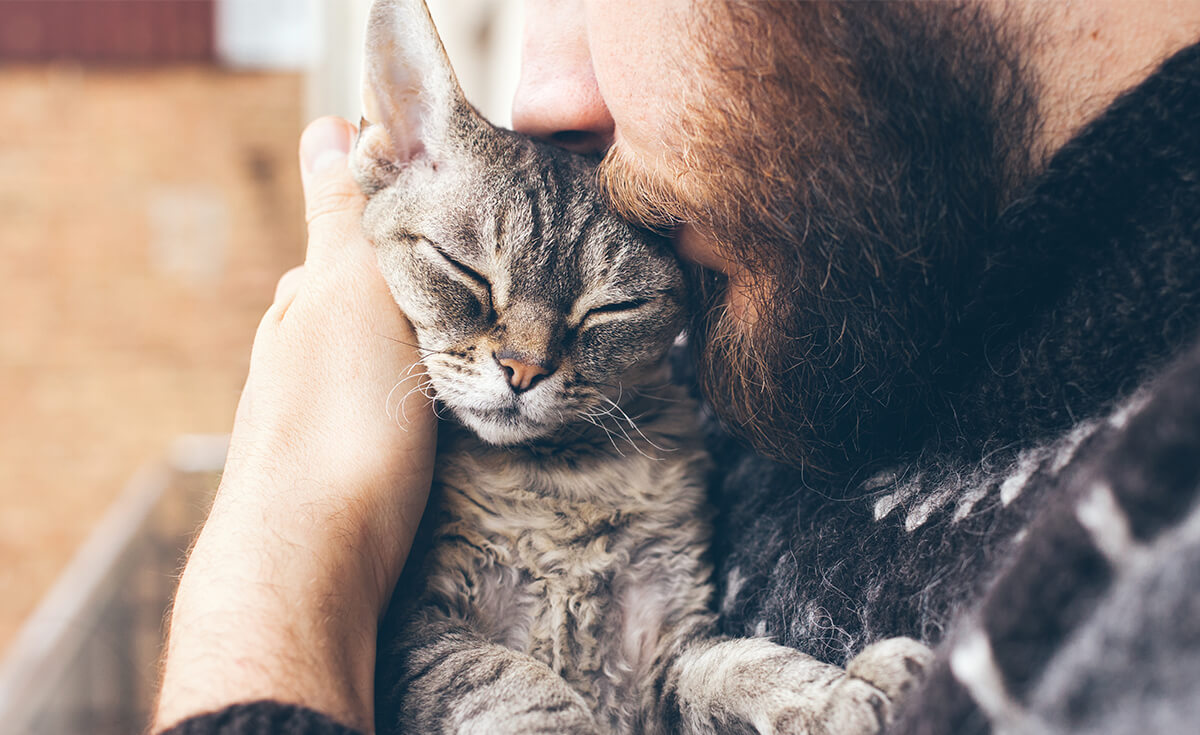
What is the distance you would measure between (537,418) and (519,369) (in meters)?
0.09

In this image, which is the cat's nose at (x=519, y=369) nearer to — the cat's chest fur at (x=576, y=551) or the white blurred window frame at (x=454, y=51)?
the cat's chest fur at (x=576, y=551)

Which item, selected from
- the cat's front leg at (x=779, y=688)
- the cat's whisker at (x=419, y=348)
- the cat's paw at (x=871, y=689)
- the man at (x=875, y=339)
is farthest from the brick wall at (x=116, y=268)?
the cat's paw at (x=871, y=689)

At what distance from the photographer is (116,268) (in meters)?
5.59

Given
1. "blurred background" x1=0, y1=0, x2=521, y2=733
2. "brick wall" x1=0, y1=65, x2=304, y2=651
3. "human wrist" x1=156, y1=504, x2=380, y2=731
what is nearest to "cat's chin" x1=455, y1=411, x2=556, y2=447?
"human wrist" x1=156, y1=504, x2=380, y2=731

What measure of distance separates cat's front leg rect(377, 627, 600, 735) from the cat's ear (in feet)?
2.68

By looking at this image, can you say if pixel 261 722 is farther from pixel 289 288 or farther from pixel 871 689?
pixel 289 288

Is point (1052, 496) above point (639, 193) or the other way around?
the other way around

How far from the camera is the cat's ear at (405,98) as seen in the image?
1.34m

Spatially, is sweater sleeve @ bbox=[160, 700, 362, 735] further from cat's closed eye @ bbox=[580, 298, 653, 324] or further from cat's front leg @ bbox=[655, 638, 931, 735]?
cat's closed eye @ bbox=[580, 298, 653, 324]

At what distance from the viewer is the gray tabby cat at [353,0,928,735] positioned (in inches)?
48.5

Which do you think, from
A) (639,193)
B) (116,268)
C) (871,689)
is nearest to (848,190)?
(639,193)

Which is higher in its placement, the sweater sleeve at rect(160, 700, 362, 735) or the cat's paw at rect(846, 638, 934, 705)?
the cat's paw at rect(846, 638, 934, 705)

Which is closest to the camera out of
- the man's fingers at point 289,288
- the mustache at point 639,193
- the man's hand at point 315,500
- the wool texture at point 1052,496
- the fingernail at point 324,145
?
the wool texture at point 1052,496

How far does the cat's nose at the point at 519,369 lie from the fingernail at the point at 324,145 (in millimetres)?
582
